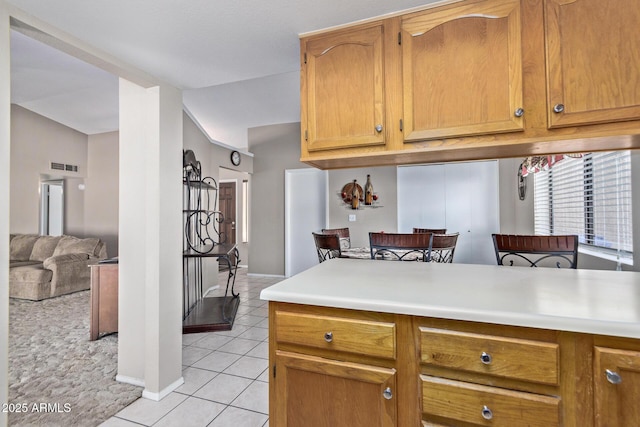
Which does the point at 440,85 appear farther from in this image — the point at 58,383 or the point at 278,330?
the point at 58,383

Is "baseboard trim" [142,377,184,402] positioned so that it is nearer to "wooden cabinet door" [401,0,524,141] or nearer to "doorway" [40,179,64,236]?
"wooden cabinet door" [401,0,524,141]

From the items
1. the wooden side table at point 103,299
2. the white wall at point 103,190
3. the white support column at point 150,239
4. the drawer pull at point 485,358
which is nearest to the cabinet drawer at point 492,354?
the drawer pull at point 485,358

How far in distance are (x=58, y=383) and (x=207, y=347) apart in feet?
3.46

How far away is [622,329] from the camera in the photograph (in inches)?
32.3

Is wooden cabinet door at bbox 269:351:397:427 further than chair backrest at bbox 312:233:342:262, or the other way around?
chair backrest at bbox 312:233:342:262

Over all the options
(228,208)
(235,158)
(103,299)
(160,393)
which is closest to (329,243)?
(160,393)

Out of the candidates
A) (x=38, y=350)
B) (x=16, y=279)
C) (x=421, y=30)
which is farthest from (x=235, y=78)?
(x=16, y=279)

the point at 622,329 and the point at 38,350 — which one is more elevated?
the point at 622,329

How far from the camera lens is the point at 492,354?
0.93 metres

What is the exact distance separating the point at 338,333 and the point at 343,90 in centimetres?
114

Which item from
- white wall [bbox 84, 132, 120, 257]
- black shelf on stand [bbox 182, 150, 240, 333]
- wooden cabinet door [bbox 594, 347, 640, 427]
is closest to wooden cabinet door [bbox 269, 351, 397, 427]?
→ wooden cabinet door [bbox 594, 347, 640, 427]

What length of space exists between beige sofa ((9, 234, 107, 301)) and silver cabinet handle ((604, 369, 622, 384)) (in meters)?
5.26

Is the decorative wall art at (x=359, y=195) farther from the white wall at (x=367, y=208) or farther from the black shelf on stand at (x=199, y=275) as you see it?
the black shelf on stand at (x=199, y=275)

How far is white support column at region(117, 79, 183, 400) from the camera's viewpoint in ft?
6.57
